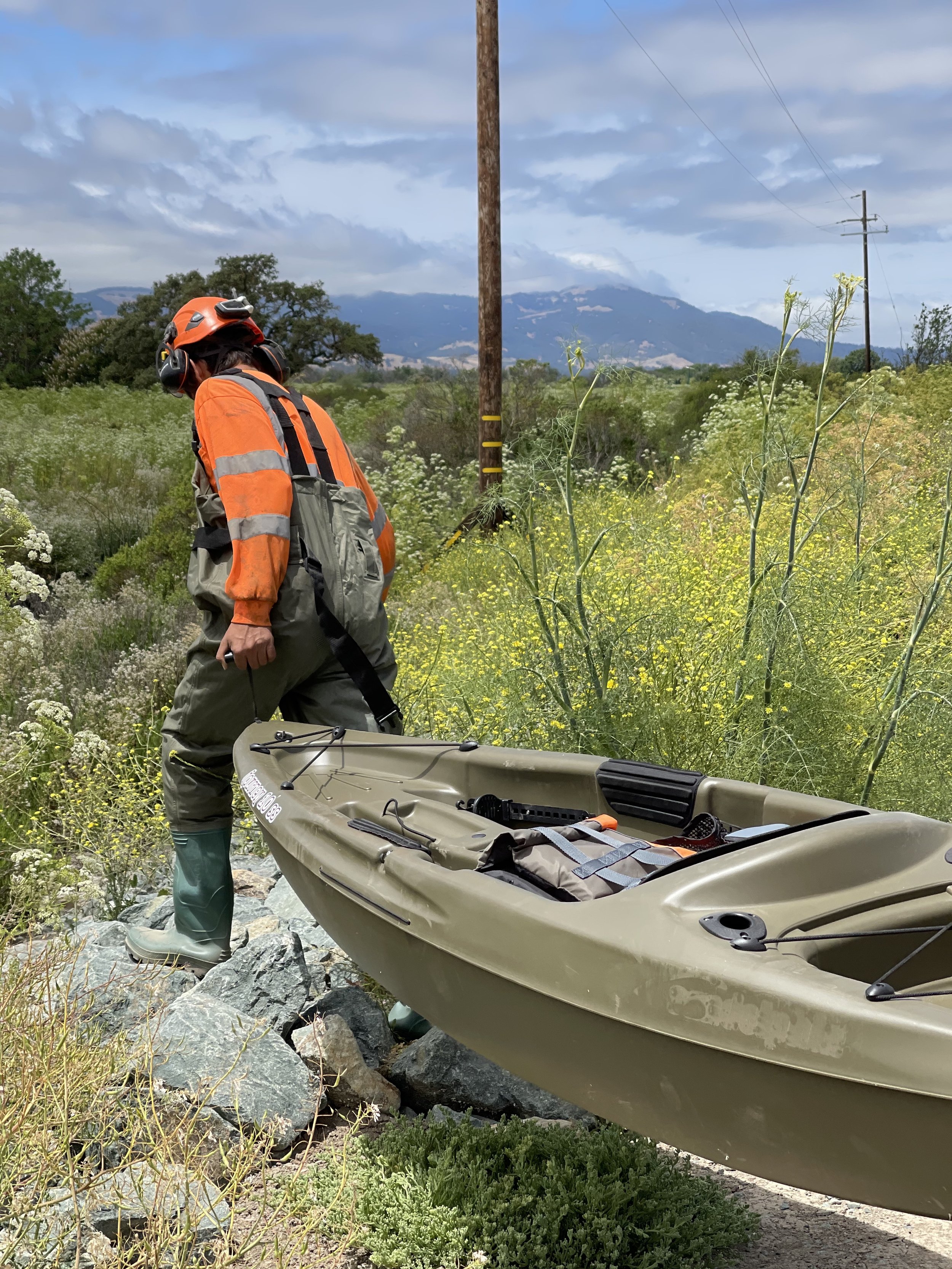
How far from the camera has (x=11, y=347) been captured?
141ft

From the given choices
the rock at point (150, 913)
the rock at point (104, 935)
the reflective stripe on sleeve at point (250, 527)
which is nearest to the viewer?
the reflective stripe on sleeve at point (250, 527)

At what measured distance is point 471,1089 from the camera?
11.1 feet

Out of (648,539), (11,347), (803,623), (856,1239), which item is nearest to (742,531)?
(648,539)

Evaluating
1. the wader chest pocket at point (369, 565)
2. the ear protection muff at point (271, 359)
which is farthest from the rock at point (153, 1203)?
the ear protection muff at point (271, 359)

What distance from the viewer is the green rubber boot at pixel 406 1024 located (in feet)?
12.3

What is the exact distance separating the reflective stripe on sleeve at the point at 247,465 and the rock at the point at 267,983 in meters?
1.64

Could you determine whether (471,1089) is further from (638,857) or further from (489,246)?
(489,246)

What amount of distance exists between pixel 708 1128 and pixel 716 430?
11461 millimetres

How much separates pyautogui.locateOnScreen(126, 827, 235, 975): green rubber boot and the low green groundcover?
3.87 ft

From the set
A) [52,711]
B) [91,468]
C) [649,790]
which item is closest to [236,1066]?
[649,790]

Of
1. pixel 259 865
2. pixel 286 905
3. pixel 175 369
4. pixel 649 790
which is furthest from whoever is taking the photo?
pixel 259 865

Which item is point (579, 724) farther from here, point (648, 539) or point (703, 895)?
point (703, 895)

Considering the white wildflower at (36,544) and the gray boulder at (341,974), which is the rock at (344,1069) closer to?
the gray boulder at (341,974)

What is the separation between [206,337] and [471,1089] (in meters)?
2.78
